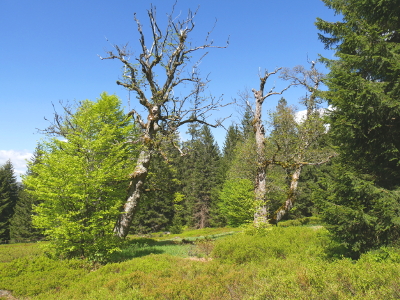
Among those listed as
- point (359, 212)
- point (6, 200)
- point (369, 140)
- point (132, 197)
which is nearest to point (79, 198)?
point (132, 197)

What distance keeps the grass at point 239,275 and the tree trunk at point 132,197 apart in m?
1.80

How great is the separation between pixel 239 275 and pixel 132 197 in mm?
7706

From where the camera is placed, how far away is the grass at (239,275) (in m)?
4.12

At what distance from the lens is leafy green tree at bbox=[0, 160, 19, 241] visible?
37.4 meters

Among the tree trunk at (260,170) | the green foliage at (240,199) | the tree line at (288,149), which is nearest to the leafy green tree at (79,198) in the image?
the tree line at (288,149)

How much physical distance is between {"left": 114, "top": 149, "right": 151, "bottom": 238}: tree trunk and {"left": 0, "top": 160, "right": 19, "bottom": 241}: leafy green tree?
1335 inches

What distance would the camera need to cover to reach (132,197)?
41.6 ft

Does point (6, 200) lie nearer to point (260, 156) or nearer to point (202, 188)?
point (202, 188)

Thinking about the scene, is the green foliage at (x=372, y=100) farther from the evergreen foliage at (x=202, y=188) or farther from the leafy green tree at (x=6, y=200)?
the leafy green tree at (x=6, y=200)

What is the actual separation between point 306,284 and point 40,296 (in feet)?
20.9

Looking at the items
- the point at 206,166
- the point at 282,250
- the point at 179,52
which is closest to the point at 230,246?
the point at 282,250

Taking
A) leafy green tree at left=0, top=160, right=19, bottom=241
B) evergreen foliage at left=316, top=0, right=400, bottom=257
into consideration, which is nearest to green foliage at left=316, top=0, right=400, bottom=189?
evergreen foliage at left=316, top=0, right=400, bottom=257

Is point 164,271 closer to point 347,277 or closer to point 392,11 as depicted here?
point 347,277

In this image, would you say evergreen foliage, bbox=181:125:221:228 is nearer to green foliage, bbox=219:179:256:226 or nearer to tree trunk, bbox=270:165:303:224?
green foliage, bbox=219:179:256:226
